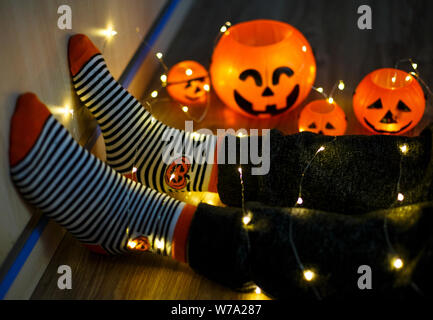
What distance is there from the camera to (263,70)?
1.32 meters

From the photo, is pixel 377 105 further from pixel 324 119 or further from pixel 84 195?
pixel 84 195

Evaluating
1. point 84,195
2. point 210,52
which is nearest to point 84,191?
point 84,195

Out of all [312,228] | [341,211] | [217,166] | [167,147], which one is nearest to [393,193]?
[341,211]

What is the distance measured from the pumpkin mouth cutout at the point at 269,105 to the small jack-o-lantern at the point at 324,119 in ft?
0.21

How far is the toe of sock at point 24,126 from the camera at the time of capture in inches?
37.4

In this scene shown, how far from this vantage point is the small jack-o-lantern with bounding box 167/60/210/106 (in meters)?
1.47

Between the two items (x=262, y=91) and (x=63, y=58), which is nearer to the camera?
(x=63, y=58)

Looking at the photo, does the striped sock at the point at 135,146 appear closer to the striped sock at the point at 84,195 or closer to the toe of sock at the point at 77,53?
the toe of sock at the point at 77,53

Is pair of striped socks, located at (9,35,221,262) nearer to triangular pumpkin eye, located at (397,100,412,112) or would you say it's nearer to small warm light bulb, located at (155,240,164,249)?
small warm light bulb, located at (155,240,164,249)

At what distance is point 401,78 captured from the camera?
1.35 metres

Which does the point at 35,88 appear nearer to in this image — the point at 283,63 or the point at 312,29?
the point at 283,63

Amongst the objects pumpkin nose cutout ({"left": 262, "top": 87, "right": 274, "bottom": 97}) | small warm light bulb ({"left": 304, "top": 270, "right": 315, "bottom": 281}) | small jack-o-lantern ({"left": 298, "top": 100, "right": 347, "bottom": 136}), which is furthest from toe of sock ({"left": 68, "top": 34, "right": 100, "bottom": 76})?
small warm light bulb ({"left": 304, "top": 270, "right": 315, "bottom": 281})

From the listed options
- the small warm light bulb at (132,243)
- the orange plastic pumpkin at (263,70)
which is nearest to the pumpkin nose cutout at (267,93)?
the orange plastic pumpkin at (263,70)
